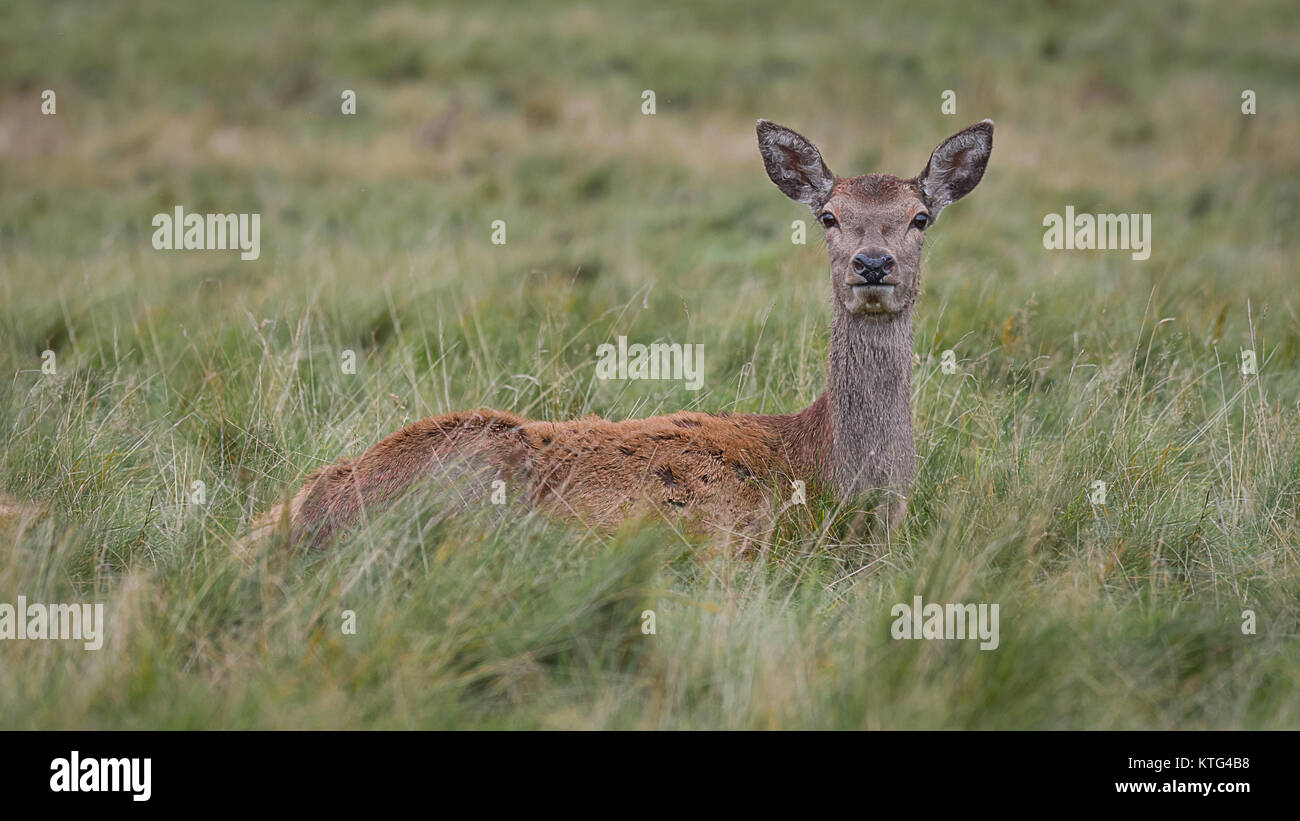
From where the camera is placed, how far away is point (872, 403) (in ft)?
16.2

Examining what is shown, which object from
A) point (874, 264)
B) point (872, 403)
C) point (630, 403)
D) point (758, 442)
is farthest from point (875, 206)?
point (630, 403)

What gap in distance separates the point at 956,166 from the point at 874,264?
91 cm

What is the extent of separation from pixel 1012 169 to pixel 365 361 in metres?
8.12

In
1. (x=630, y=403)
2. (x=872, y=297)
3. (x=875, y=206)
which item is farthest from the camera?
(x=630, y=403)

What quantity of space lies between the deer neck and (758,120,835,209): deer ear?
63 cm

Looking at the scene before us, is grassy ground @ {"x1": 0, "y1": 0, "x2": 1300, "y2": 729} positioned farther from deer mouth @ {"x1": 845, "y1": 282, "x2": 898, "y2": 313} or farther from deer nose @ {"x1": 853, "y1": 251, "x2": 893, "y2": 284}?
deer nose @ {"x1": 853, "y1": 251, "x2": 893, "y2": 284}

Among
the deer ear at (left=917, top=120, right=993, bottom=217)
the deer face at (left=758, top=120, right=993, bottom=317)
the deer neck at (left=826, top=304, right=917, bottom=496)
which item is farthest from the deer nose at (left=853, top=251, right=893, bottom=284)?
the deer ear at (left=917, top=120, right=993, bottom=217)

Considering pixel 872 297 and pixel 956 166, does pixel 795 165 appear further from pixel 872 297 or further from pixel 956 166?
pixel 872 297

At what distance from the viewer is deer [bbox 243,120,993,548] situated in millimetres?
4352

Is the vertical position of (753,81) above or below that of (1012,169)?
above

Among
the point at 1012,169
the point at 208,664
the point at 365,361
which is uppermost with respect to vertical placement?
the point at 1012,169
